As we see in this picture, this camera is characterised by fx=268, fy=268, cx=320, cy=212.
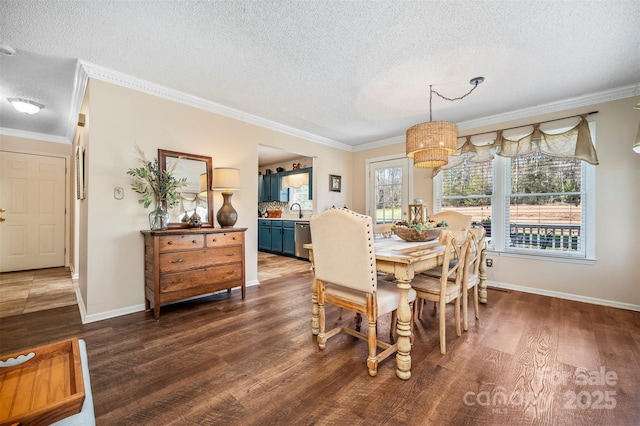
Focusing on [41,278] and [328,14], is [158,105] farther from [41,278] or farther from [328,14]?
[41,278]

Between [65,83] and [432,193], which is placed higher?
[65,83]

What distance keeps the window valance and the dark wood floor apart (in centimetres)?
185

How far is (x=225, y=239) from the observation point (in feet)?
10.5

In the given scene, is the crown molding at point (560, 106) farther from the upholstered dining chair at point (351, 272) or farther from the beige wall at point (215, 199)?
the upholstered dining chair at point (351, 272)

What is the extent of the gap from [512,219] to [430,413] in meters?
3.33

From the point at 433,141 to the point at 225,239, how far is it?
2.49 metres

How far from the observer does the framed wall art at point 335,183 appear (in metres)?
5.34

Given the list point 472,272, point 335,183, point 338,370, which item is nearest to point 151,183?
point 338,370

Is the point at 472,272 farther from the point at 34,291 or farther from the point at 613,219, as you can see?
the point at 34,291

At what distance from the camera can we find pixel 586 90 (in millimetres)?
3070

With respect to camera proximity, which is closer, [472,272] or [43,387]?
[43,387]

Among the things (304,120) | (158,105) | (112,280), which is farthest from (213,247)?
(304,120)

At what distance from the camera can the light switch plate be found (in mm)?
2748

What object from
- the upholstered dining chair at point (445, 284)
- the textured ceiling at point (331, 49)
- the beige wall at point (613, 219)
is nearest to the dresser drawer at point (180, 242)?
the textured ceiling at point (331, 49)
